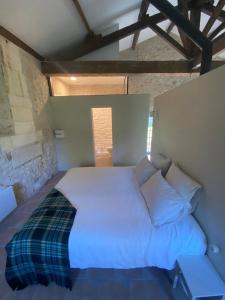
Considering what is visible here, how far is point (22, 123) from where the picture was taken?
2.82 m

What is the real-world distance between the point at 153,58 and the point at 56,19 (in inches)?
147

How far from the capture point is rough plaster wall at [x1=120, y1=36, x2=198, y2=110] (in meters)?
5.34

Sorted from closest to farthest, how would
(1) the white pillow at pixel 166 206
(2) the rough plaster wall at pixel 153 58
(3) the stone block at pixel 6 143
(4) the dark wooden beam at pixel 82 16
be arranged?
1. (1) the white pillow at pixel 166 206
2. (3) the stone block at pixel 6 143
3. (4) the dark wooden beam at pixel 82 16
4. (2) the rough plaster wall at pixel 153 58

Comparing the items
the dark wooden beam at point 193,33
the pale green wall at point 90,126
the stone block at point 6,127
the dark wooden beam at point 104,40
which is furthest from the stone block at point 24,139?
the dark wooden beam at point 193,33

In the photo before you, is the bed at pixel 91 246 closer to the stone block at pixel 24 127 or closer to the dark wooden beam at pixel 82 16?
the stone block at pixel 24 127

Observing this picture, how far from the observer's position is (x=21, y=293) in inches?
54.5

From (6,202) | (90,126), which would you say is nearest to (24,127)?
(6,202)

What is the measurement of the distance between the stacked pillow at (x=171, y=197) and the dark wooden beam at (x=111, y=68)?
284 cm

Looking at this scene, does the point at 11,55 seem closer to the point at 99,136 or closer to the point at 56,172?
the point at 56,172

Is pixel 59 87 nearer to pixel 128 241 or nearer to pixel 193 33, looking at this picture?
pixel 193 33

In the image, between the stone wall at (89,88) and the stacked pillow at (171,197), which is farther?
the stone wall at (89,88)

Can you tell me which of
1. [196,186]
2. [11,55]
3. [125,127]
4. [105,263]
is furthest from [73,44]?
[105,263]

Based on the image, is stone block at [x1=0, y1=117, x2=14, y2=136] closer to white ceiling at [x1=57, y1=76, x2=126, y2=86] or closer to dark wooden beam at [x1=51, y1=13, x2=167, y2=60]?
dark wooden beam at [x1=51, y1=13, x2=167, y2=60]

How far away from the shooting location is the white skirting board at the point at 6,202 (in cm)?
217
